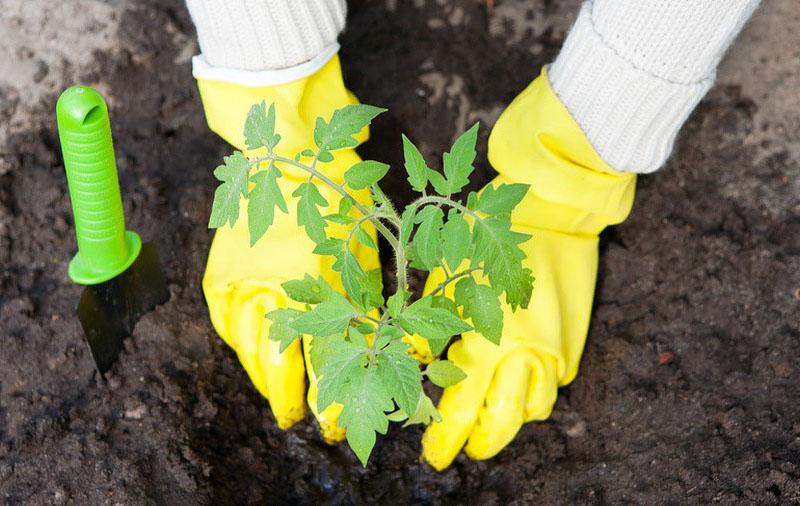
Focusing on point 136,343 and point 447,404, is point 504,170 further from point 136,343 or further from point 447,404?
point 136,343

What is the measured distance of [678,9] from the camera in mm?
1554

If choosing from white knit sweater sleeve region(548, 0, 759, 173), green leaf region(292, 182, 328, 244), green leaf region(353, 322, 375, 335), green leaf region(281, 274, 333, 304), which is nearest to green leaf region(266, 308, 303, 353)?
green leaf region(281, 274, 333, 304)

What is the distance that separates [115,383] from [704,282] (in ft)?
3.73

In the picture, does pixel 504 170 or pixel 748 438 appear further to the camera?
pixel 504 170

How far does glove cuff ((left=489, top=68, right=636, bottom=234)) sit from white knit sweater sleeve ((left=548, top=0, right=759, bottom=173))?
0.03 m

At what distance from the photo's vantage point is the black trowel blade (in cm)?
170

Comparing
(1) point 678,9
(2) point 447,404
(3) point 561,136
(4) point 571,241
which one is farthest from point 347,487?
(1) point 678,9

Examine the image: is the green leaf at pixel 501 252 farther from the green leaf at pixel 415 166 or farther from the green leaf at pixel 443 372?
the green leaf at pixel 443 372

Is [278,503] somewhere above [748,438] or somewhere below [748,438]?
below

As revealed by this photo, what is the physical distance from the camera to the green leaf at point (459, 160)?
1.30m

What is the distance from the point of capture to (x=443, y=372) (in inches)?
60.2

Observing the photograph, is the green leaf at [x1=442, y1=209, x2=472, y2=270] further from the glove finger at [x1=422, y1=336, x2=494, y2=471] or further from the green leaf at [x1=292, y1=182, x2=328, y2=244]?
the glove finger at [x1=422, y1=336, x2=494, y2=471]

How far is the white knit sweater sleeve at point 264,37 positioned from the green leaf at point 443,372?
0.60 m

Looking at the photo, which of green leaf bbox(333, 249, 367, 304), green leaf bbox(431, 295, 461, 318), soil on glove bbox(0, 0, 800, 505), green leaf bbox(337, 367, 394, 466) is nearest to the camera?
green leaf bbox(337, 367, 394, 466)
